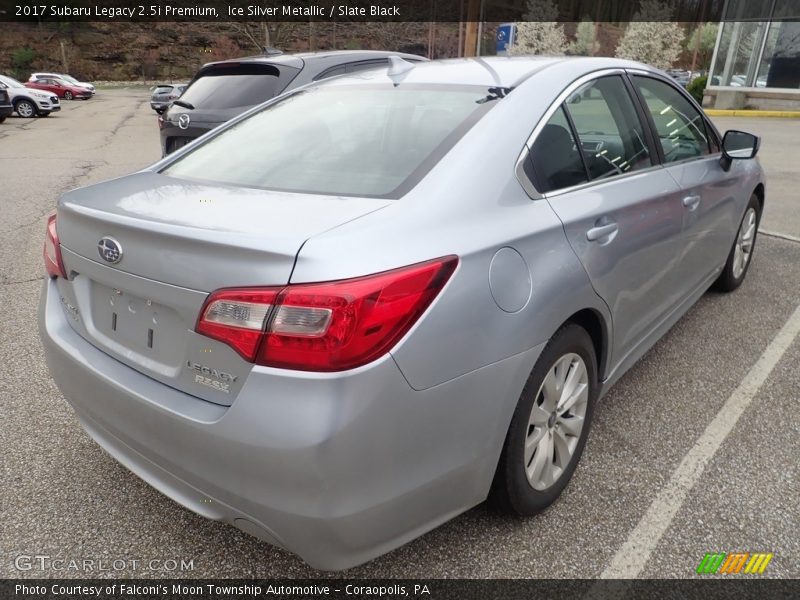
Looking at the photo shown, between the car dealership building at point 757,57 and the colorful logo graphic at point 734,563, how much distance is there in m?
23.0

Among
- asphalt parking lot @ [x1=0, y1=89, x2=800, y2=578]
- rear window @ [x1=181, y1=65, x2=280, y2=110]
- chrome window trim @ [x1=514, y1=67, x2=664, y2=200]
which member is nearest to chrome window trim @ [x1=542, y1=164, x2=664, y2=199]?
chrome window trim @ [x1=514, y1=67, x2=664, y2=200]

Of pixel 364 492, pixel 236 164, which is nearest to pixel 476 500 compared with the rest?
pixel 364 492

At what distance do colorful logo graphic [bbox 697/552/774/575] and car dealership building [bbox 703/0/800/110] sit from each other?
23045mm

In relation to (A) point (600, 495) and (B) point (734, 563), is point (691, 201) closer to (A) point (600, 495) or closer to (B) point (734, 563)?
(A) point (600, 495)

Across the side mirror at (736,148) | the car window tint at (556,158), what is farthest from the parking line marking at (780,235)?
the car window tint at (556,158)

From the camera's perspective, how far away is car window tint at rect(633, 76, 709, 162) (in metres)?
2.98

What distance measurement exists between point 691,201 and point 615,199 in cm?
89

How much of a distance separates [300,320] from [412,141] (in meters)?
0.92

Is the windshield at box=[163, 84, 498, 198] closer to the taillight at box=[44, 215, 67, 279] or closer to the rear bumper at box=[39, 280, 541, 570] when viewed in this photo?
the taillight at box=[44, 215, 67, 279]

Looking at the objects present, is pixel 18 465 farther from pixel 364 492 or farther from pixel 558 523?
pixel 558 523

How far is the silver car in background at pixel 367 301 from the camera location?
4.93ft

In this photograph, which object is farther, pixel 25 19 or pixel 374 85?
pixel 25 19

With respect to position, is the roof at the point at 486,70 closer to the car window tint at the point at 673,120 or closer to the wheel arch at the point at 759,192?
the car window tint at the point at 673,120

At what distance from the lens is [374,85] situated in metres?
2.59
